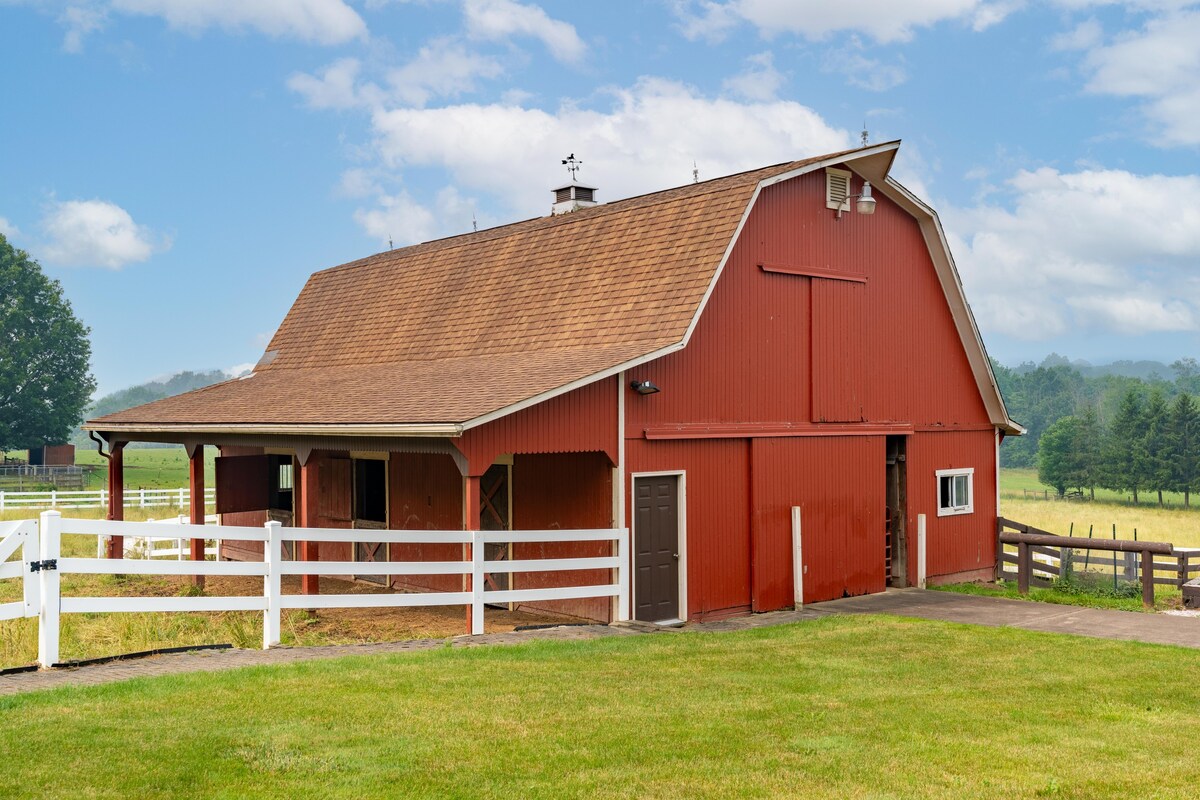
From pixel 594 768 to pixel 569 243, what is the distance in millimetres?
11877

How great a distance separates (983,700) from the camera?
9250 millimetres

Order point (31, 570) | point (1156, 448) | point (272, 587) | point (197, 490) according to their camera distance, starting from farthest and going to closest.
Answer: point (1156, 448) < point (197, 490) < point (272, 587) < point (31, 570)

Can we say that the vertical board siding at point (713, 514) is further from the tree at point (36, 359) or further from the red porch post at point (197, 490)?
the tree at point (36, 359)

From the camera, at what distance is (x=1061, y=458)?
10069 cm

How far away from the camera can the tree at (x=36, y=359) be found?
233ft

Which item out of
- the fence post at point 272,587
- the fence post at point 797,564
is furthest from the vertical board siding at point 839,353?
the fence post at point 272,587

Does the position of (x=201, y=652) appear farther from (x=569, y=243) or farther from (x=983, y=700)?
(x=569, y=243)

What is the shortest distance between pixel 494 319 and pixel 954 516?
26.7 feet

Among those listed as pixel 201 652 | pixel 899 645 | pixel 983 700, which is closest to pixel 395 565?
pixel 201 652

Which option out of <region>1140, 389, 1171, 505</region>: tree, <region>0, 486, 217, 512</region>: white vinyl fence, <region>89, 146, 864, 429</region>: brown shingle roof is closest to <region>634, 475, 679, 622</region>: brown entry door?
<region>89, 146, 864, 429</region>: brown shingle roof

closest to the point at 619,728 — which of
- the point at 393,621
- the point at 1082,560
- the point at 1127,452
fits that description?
the point at 393,621

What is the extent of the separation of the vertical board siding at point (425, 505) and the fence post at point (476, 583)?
4210mm

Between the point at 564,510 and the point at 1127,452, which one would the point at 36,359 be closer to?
the point at 564,510

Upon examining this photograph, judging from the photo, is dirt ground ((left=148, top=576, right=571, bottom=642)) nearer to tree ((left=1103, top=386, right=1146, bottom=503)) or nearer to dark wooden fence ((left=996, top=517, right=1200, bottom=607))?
dark wooden fence ((left=996, top=517, right=1200, bottom=607))
